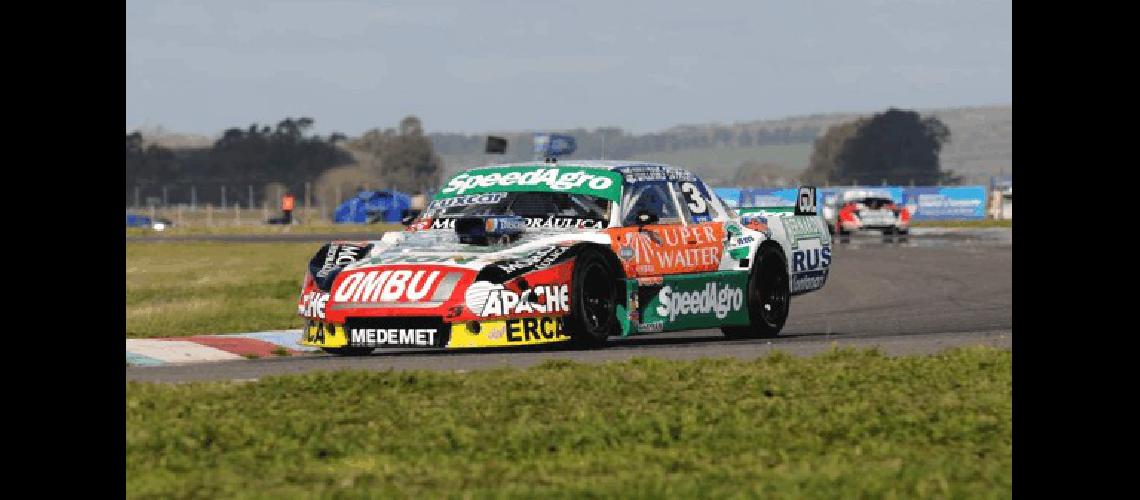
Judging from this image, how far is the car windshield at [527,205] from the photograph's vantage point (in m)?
13.9

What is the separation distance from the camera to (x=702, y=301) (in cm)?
1430

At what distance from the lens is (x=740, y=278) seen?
14734 millimetres

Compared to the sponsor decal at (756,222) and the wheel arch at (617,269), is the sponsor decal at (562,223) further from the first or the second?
the sponsor decal at (756,222)

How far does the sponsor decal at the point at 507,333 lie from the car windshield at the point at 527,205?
137 centimetres

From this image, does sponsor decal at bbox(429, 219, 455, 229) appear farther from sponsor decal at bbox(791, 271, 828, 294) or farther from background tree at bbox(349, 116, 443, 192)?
background tree at bbox(349, 116, 443, 192)

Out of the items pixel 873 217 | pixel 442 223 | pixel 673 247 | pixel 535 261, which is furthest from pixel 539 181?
pixel 873 217

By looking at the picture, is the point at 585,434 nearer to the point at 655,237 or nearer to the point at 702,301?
the point at 655,237

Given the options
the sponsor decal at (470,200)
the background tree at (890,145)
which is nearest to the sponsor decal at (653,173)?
the sponsor decal at (470,200)

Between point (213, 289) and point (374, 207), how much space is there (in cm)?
4973

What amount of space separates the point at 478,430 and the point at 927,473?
2.13 m

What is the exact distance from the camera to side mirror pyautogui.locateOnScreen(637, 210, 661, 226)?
13.8 meters

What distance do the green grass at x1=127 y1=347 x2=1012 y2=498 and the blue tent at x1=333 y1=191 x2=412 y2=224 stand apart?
64163 mm
